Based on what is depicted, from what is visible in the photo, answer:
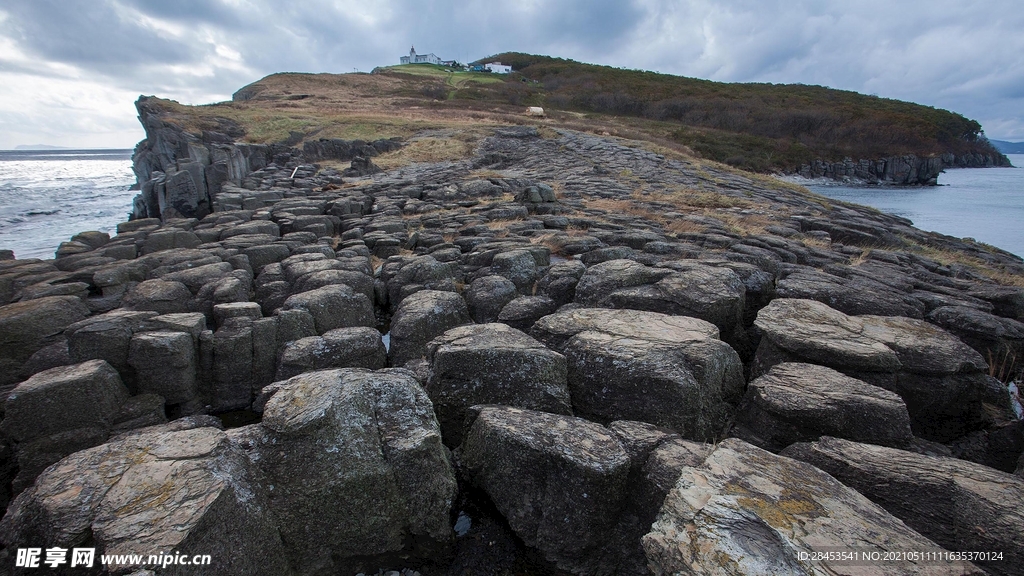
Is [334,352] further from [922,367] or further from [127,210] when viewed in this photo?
[127,210]

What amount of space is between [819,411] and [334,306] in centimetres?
663

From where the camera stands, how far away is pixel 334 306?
766cm

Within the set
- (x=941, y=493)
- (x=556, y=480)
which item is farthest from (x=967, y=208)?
(x=556, y=480)

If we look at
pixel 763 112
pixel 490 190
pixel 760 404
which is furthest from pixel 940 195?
pixel 760 404

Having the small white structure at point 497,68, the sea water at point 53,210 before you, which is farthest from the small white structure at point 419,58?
the sea water at point 53,210

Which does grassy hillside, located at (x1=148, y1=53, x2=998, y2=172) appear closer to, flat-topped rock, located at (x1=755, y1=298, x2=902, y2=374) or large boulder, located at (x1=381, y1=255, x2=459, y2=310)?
large boulder, located at (x1=381, y1=255, x2=459, y2=310)

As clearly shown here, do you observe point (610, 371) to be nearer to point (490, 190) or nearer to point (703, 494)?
point (703, 494)

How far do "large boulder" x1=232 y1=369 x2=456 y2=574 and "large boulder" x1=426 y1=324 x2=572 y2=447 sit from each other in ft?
2.37

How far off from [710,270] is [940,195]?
42.0 m

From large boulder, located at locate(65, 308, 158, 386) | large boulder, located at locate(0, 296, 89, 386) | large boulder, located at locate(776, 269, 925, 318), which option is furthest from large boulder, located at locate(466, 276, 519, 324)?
large boulder, located at locate(0, 296, 89, 386)

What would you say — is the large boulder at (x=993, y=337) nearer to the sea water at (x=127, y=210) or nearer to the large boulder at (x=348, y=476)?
the large boulder at (x=348, y=476)

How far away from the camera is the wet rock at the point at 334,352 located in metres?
5.99

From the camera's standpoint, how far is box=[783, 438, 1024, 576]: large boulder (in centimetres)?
286

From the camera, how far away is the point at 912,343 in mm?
5320
